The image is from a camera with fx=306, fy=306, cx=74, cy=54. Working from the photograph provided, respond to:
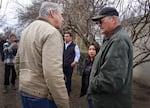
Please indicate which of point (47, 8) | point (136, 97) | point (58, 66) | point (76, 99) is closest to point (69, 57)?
point (76, 99)

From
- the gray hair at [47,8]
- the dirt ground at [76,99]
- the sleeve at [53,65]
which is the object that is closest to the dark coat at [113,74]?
the sleeve at [53,65]

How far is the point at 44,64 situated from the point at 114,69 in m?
0.75

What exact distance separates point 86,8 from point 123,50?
22.1 feet

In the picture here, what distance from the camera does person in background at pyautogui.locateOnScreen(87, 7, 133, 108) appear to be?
10.6 feet

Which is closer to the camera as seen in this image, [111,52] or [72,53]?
[111,52]

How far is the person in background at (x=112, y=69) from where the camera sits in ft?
10.6

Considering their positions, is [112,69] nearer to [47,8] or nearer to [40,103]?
[40,103]

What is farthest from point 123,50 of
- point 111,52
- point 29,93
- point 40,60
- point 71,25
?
point 71,25

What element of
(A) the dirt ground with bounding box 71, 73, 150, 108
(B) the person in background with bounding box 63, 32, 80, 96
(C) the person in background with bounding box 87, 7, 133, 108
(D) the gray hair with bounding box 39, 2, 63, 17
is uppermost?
(D) the gray hair with bounding box 39, 2, 63, 17

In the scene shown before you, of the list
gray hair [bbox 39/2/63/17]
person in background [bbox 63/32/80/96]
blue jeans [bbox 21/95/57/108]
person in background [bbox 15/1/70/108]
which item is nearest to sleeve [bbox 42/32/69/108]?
person in background [bbox 15/1/70/108]

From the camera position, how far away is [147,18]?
867cm

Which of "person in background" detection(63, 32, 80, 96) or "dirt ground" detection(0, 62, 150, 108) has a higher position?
"person in background" detection(63, 32, 80, 96)

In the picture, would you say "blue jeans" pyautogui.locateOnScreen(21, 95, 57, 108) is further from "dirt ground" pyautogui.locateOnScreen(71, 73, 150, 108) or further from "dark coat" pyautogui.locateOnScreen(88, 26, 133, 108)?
"dirt ground" pyautogui.locateOnScreen(71, 73, 150, 108)

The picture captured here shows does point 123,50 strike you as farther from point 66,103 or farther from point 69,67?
point 69,67
